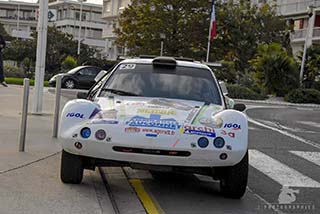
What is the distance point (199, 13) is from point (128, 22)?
5.39m

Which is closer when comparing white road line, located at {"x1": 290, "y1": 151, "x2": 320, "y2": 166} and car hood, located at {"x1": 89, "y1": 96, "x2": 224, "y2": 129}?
car hood, located at {"x1": 89, "y1": 96, "x2": 224, "y2": 129}

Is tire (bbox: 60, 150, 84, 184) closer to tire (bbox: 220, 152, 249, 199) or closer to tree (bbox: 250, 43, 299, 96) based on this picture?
tire (bbox: 220, 152, 249, 199)

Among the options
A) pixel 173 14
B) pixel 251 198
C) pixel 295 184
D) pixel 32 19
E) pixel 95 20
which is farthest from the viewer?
pixel 32 19

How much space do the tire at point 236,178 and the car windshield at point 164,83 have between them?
46.1 inches

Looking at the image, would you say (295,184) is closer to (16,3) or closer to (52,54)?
(52,54)

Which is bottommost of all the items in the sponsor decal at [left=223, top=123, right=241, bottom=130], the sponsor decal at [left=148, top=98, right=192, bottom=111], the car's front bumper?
the car's front bumper

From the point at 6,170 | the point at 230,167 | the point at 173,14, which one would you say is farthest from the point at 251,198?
the point at 173,14

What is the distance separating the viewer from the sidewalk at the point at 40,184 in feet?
18.7

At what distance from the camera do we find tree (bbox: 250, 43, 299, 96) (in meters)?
30.6

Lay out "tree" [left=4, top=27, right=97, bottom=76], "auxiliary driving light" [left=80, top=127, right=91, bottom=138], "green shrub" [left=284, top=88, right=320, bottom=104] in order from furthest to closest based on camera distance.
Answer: "tree" [left=4, top=27, right=97, bottom=76]
"green shrub" [left=284, top=88, right=320, bottom=104]
"auxiliary driving light" [left=80, top=127, right=91, bottom=138]

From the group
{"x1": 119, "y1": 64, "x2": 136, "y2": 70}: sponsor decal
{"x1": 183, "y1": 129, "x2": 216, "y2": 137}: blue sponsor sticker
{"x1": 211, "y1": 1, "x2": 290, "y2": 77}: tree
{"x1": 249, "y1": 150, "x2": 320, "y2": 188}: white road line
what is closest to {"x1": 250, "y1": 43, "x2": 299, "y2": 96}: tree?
{"x1": 211, "y1": 1, "x2": 290, "y2": 77}: tree

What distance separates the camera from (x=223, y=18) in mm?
41094

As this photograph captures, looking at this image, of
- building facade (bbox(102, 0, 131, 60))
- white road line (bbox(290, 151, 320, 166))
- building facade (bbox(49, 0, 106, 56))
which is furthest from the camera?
building facade (bbox(49, 0, 106, 56))

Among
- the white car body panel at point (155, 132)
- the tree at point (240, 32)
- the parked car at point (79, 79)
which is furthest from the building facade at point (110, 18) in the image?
the white car body panel at point (155, 132)
